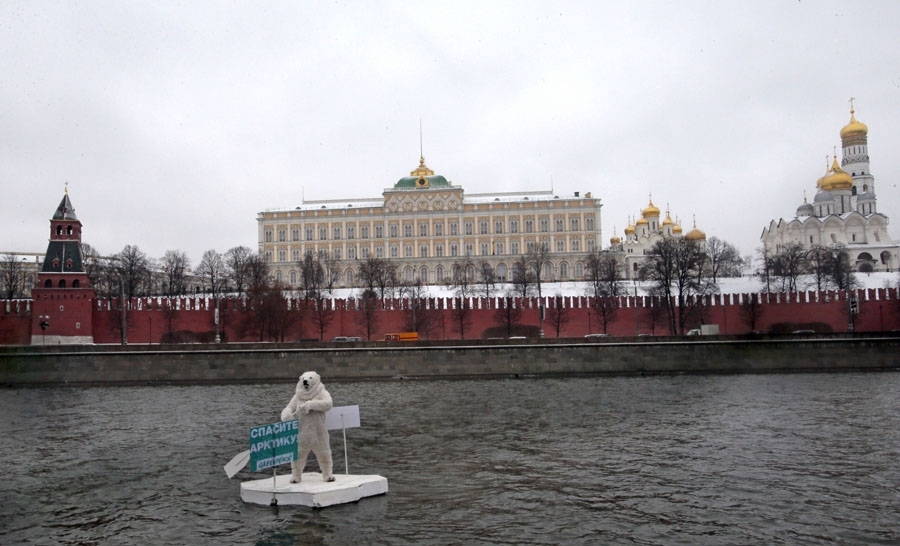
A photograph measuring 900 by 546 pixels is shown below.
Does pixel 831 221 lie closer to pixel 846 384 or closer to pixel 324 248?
pixel 324 248

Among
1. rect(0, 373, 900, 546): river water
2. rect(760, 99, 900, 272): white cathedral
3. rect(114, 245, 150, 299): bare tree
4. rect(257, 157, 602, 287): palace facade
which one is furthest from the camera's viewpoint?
rect(257, 157, 602, 287): palace facade

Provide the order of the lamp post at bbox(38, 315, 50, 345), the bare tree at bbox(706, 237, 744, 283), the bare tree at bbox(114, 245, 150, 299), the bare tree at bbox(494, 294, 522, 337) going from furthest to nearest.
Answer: the bare tree at bbox(706, 237, 744, 283), the bare tree at bbox(114, 245, 150, 299), the bare tree at bbox(494, 294, 522, 337), the lamp post at bbox(38, 315, 50, 345)

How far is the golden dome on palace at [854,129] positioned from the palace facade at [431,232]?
25611mm

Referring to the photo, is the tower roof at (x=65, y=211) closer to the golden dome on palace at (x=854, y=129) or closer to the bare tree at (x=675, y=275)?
the bare tree at (x=675, y=275)

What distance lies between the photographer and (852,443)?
14547 mm

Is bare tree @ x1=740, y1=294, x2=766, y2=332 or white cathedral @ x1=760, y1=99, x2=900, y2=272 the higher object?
white cathedral @ x1=760, y1=99, x2=900, y2=272

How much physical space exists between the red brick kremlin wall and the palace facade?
36.0 m

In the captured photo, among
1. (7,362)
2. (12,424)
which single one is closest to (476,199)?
(7,362)

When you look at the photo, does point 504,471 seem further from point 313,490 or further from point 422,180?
point 422,180

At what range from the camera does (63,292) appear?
1458 inches

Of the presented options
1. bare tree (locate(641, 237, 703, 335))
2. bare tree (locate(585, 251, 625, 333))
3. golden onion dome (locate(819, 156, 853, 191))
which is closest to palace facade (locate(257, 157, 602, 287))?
bare tree (locate(585, 251, 625, 333))

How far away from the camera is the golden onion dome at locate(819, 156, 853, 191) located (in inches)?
2921

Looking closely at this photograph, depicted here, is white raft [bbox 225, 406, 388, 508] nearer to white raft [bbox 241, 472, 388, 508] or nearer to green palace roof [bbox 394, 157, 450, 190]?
white raft [bbox 241, 472, 388, 508]

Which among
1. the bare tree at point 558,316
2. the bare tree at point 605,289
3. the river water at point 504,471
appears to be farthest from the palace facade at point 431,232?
the river water at point 504,471
